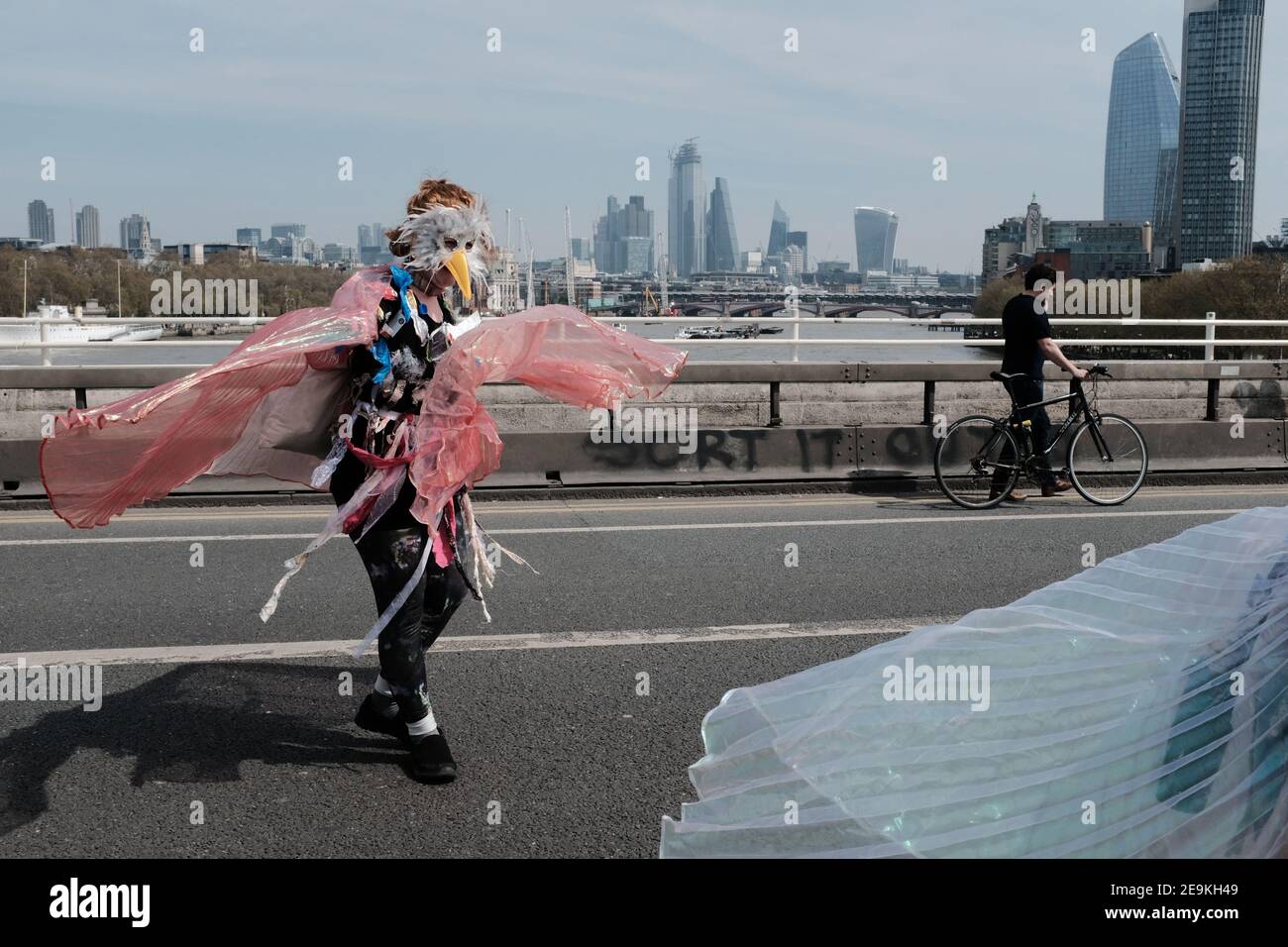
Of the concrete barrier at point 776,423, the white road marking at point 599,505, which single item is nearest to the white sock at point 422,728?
the white road marking at point 599,505

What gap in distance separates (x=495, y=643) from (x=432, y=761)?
172 centimetres

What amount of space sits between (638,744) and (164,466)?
197 cm

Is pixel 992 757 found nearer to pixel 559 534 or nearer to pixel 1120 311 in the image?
pixel 559 534

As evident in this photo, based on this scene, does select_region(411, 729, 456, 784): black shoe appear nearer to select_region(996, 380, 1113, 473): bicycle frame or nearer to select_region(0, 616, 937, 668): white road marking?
select_region(0, 616, 937, 668): white road marking

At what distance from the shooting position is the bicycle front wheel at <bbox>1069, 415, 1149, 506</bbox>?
1125 centimetres

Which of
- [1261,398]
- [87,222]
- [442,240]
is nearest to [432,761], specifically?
[442,240]

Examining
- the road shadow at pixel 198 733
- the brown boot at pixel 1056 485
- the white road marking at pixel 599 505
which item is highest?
the brown boot at pixel 1056 485

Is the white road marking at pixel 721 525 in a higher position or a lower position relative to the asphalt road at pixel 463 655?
higher

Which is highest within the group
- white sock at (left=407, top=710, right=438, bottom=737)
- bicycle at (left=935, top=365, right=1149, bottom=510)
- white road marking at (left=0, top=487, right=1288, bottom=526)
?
bicycle at (left=935, top=365, right=1149, bottom=510)

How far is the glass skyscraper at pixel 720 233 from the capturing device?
343 feet

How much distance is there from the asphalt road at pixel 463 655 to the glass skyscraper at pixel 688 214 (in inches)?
3507

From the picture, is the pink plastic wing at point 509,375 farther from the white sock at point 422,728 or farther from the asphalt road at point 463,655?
the asphalt road at point 463,655

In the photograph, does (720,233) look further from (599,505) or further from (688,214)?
(599,505)
